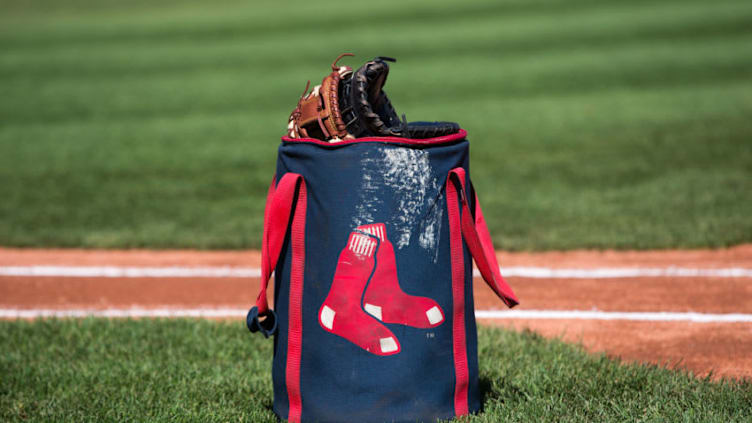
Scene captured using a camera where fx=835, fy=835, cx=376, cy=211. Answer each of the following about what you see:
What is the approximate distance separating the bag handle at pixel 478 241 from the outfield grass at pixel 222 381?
570 millimetres

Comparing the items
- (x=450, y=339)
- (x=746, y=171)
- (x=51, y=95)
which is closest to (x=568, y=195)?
(x=746, y=171)

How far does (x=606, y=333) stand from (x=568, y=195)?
14.8 feet

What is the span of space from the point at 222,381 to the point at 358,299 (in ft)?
4.19

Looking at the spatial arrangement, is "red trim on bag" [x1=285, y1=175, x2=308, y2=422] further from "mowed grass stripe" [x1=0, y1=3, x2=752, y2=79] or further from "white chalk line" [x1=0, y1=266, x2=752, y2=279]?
"mowed grass stripe" [x1=0, y1=3, x2=752, y2=79]

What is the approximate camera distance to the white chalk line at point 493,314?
209 inches

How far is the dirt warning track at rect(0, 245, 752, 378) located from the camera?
495cm

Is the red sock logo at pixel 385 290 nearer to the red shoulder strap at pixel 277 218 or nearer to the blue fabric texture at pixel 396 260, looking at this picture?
the blue fabric texture at pixel 396 260

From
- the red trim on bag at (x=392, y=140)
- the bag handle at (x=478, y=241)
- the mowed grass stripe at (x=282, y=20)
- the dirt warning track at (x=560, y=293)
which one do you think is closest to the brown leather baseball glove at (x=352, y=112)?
the red trim on bag at (x=392, y=140)

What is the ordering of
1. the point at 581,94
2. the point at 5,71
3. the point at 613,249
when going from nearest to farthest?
the point at 613,249 < the point at 581,94 < the point at 5,71

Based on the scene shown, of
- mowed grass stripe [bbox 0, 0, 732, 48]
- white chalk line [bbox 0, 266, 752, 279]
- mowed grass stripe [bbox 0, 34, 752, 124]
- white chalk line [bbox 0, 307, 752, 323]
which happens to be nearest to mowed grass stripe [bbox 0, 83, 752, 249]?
white chalk line [bbox 0, 266, 752, 279]

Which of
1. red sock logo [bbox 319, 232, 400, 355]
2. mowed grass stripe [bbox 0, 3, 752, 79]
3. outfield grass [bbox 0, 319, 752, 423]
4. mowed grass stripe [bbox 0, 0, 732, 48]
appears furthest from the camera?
mowed grass stripe [bbox 0, 0, 732, 48]

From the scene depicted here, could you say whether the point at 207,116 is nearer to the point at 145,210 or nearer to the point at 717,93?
the point at 145,210

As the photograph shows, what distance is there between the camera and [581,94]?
1599 centimetres

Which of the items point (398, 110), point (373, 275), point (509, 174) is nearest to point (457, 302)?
point (373, 275)
